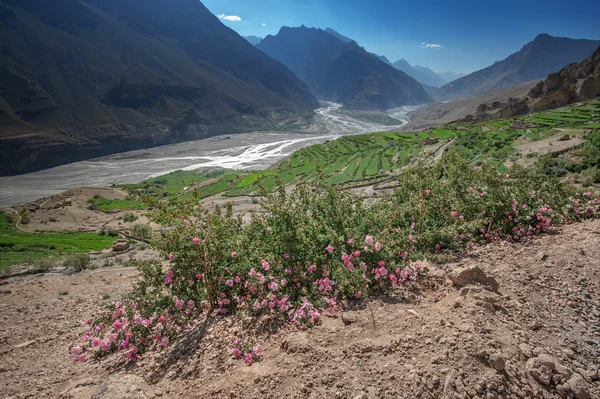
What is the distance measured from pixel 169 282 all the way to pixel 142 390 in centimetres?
198

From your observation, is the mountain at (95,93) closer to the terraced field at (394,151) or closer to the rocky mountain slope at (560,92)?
the terraced field at (394,151)

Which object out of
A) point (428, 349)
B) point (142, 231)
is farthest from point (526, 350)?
point (142, 231)

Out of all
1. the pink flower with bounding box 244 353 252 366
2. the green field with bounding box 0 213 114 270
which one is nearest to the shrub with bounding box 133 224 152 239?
the green field with bounding box 0 213 114 270

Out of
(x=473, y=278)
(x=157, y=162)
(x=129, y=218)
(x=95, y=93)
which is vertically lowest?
(x=129, y=218)

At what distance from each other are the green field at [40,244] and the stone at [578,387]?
2987 cm

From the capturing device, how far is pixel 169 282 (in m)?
5.82

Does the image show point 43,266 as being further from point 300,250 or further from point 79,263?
point 300,250

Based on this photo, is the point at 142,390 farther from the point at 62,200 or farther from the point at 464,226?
the point at 62,200

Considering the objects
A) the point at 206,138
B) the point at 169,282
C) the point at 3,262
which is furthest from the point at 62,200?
the point at 206,138

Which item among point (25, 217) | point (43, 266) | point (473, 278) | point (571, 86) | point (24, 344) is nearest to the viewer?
point (473, 278)

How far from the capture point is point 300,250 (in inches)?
228

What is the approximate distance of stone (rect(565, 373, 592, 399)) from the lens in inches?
117

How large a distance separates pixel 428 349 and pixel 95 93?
465ft

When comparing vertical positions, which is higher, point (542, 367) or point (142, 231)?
point (542, 367)
